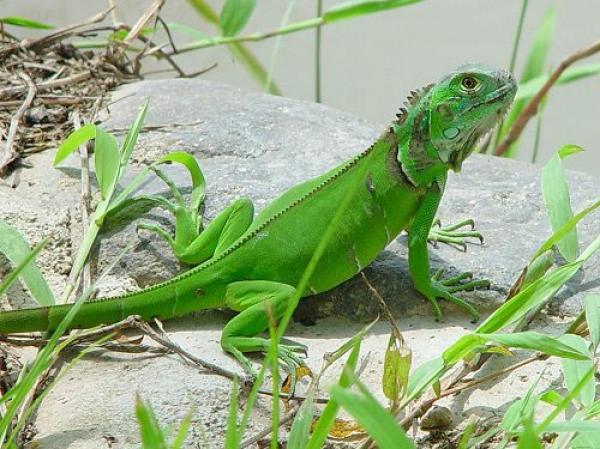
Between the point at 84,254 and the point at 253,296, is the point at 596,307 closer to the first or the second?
the point at 253,296

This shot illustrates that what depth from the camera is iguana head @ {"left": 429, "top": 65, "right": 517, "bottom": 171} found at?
10.8 feet

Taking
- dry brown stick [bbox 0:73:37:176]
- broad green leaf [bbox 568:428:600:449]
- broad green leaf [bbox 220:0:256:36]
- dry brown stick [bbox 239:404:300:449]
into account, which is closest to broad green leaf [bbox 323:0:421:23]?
broad green leaf [bbox 220:0:256:36]

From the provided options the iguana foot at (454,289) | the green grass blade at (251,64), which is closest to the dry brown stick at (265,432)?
the iguana foot at (454,289)

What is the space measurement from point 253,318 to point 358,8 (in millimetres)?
1978

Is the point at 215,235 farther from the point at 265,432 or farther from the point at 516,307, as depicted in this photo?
the point at 516,307

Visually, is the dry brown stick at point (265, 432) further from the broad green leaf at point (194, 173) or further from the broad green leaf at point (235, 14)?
the broad green leaf at point (235, 14)

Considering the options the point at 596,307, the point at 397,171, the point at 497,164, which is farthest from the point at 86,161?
the point at 596,307

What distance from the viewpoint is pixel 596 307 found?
2654 millimetres

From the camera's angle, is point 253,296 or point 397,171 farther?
point 397,171

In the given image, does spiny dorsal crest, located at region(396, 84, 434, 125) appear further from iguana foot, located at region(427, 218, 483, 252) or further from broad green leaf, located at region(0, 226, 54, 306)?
broad green leaf, located at region(0, 226, 54, 306)

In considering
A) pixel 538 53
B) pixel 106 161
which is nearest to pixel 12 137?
pixel 106 161

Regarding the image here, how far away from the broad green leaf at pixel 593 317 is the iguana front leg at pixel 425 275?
1.94 feet

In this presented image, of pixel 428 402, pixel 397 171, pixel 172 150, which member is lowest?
pixel 428 402

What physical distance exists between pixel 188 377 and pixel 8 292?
2.78 feet
